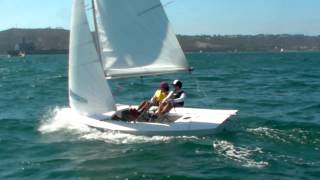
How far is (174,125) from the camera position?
17594 millimetres

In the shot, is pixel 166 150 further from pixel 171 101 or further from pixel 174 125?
pixel 171 101

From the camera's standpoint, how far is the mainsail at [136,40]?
1880 centimetres

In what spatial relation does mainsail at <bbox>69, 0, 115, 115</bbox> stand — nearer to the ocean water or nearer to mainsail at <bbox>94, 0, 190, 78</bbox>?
mainsail at <bbox>94, 0, 190, 78</bbox>

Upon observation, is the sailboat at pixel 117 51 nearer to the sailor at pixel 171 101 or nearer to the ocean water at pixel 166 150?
the sailor at pixel 171 101

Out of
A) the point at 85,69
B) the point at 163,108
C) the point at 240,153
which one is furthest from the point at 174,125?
Result: the point at 85,69

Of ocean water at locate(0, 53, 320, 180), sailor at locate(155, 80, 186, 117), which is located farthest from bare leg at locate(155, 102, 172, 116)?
ocean water at locate(0, 53, 320, 180)

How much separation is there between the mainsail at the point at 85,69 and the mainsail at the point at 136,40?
0.37 m

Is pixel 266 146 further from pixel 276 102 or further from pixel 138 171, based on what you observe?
pixel 276 102

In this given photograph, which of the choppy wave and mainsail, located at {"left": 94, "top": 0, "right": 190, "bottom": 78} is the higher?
mainsail, located at {"left": 94, "top": 0, "right": 190, "bottom": 78}

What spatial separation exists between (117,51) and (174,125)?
10.5ft

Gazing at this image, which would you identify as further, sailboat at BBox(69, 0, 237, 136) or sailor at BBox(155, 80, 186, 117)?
sailboat at BBox(69, 0, 237, 136)

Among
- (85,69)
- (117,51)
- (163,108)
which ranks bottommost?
(163,108)

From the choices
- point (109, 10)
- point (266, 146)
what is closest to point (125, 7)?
point (109, 10)

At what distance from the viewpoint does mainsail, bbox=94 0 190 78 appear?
18797 mm
